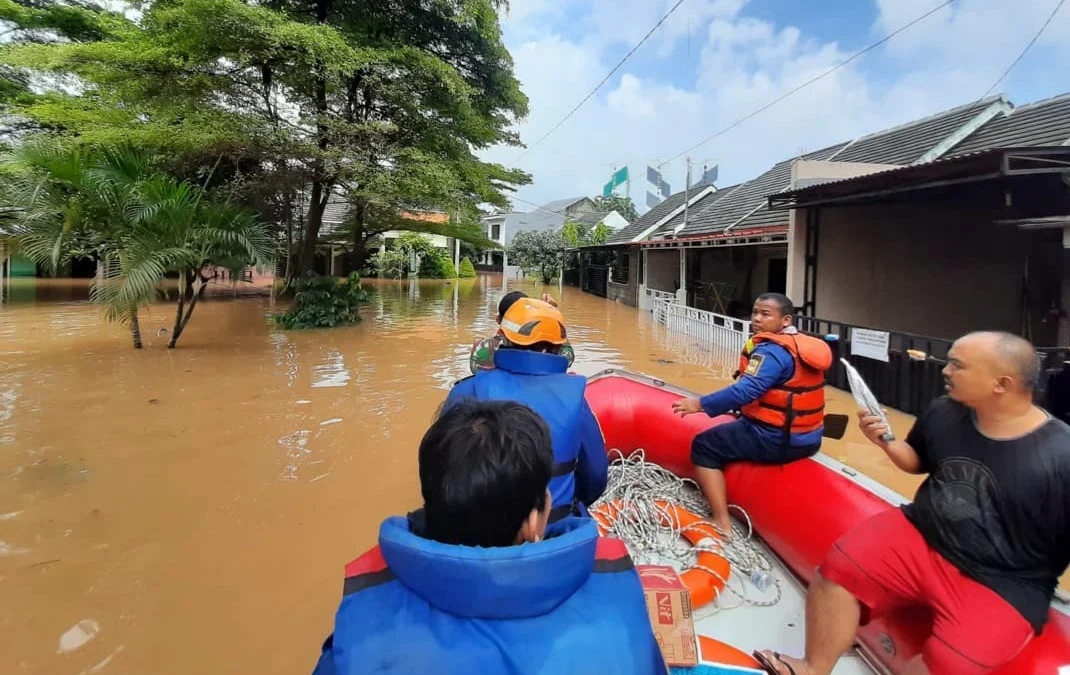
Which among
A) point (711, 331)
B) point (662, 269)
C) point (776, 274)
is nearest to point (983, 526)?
point (711, 331)

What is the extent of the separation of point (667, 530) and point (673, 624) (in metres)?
1.47

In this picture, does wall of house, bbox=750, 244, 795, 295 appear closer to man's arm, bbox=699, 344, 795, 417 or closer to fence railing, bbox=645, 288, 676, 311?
fence railing, bbox=645, 288, 676, 311

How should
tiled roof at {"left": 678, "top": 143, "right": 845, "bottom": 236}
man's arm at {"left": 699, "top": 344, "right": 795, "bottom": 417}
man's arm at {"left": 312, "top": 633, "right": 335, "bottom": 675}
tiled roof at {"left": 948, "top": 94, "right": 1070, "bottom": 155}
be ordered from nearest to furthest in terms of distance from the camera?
man's arm at {"left": 312, "top": 633, "right": 335, "bottom": 675} → man's arm at {"left": 699, "top": 344, "right": 795, "bottom": 417} → tiled roof at {"left": 948, "top": 94, "right": 1070, "bottom": 155} → tiled roof at {"left": 678, "top": 143, "right": 845, "bottom": 236}

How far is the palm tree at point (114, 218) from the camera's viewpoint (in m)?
Result: 8.07

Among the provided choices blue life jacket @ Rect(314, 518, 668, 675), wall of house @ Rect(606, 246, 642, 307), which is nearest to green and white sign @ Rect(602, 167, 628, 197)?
wall of house @ Rect(606, 246, 642, 307)

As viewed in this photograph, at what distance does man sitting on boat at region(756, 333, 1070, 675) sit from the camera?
1635 mm

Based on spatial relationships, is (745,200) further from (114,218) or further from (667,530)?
(667,530)

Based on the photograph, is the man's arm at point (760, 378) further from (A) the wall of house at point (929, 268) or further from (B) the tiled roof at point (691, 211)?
(B) the tiled roof at point (691, 211)

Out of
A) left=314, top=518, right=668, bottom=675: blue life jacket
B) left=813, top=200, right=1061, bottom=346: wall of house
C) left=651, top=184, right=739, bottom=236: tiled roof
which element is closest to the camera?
left=314, top=518, right=668, bottom=675: blue life jacket

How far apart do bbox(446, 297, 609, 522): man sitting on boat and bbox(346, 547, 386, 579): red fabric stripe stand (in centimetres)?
80

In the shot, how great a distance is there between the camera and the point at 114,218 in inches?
326

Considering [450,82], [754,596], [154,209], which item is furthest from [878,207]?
[154,209]

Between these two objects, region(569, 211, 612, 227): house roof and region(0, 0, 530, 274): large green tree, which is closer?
region(0, 0, 530, 274): large green tree

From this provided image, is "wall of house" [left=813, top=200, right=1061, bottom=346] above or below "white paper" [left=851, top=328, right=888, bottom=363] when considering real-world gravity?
above
